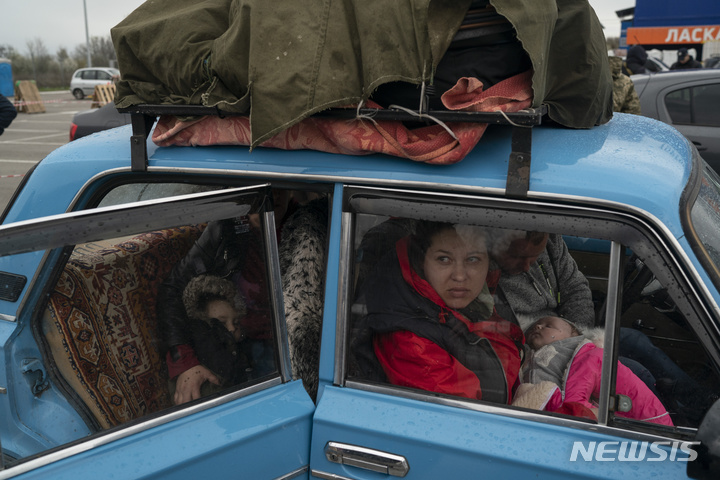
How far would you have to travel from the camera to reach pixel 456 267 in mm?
1594

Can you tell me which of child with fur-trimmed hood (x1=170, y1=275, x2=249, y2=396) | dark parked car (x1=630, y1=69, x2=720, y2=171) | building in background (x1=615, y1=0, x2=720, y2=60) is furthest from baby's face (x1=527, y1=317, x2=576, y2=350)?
building in background (x1=615, y1=0, x2=720, y2=60)

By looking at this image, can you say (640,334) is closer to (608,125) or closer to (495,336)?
(495,336)

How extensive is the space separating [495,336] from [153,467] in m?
0.89

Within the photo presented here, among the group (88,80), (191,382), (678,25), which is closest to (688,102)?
(191,382)

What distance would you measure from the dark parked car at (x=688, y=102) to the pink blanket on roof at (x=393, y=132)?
16.7ft

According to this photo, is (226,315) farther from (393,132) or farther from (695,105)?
(695,105)

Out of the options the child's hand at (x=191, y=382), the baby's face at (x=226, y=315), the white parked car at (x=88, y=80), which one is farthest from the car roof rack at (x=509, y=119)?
the white parked car at (x=88, y=80)

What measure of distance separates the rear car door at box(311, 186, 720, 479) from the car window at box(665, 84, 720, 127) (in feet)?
16.6

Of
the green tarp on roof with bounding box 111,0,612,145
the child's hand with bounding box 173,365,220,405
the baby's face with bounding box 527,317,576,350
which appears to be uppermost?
the green tarp on roof with bounding box 111,0,612,145

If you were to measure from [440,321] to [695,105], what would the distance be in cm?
549

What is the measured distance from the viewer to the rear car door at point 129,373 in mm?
1382

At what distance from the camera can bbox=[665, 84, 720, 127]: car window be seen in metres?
5.85

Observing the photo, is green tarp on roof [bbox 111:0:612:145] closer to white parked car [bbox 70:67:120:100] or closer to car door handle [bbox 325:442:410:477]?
car door handle [bbox 325:442:410:477]

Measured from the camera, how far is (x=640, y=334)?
170 cm
